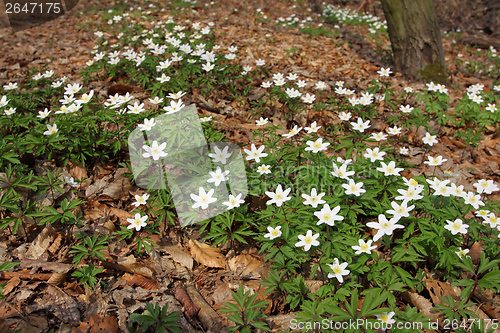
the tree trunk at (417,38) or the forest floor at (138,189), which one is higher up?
the tree trunk at (417,38)

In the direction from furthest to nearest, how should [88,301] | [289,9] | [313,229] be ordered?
[289,9] < [313,229] < [88,301]

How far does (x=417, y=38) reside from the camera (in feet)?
16.3

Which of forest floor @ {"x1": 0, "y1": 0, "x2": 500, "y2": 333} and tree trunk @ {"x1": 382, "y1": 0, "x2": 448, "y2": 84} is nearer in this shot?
forest floor @ {"x1": 0, "y1": 0, "x2": 500, "y2": 333}

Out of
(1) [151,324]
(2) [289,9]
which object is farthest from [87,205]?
(2) [289,9]

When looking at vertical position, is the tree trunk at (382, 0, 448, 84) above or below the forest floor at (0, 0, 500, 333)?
above

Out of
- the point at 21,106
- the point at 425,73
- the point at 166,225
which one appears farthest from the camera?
the point at 425,73

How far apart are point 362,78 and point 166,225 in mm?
4489

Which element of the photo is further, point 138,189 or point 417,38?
point 417,38

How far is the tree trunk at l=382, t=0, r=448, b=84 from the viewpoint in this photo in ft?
16.0

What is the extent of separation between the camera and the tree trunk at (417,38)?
488cm

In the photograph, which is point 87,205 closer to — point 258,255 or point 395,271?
point 258,255

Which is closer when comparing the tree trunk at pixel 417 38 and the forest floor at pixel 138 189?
the forest floor at pixel 138 189

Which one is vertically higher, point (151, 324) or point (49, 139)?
point (49, 139)

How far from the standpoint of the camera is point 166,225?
2.70 meters
